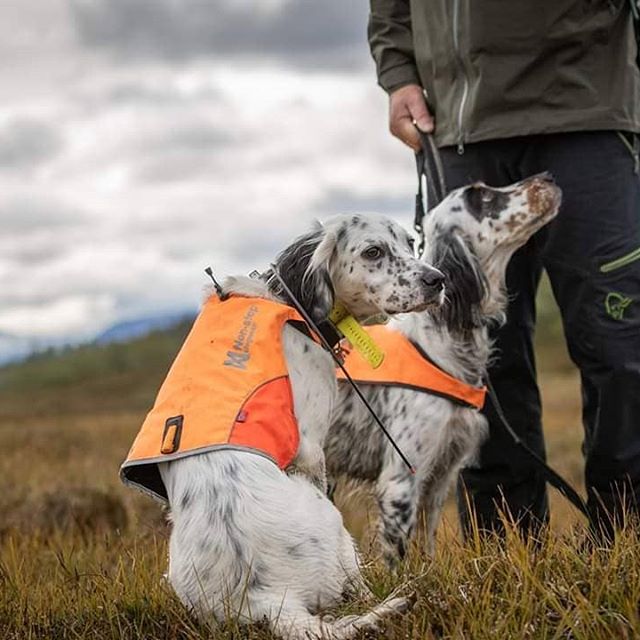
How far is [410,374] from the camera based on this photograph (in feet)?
19.2

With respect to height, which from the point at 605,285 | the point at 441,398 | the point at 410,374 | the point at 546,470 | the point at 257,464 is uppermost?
the point at 605,285

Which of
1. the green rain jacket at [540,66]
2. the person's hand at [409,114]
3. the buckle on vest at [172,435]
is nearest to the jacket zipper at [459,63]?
the green rain jacket at [540,66]

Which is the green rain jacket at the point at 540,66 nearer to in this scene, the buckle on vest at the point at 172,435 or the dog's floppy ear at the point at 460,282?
the dog's floppy ear at the point at 460,282

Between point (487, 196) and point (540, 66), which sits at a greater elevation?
point (540, 66)

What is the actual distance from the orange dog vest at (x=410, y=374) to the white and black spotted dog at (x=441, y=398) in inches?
1.7

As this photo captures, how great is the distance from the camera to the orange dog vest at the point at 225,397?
12.7ft

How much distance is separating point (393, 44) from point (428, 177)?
763 mm

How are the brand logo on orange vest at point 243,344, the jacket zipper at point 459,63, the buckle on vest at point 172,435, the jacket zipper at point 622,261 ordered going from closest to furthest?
the buckle on vest at point 172,435 → the brand logo on orange vest at point 243,344 → the jacket zipper at point 622,261 → the jacket zipper at point 459,63

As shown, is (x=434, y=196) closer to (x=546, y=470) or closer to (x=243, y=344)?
(x=546, y=470)

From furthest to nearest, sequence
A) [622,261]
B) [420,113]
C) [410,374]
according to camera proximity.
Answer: [410,374]
[420,113]
[622,261]

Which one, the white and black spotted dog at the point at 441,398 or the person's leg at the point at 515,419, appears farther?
the person's leg at the point at 515,419

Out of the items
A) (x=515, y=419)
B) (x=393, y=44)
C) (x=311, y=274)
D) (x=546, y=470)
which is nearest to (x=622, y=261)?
(x=546, y=470)

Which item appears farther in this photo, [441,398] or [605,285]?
[441,398]

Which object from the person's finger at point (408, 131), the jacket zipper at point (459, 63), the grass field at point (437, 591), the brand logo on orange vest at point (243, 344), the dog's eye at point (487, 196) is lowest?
the grass field at point (437, 591)
